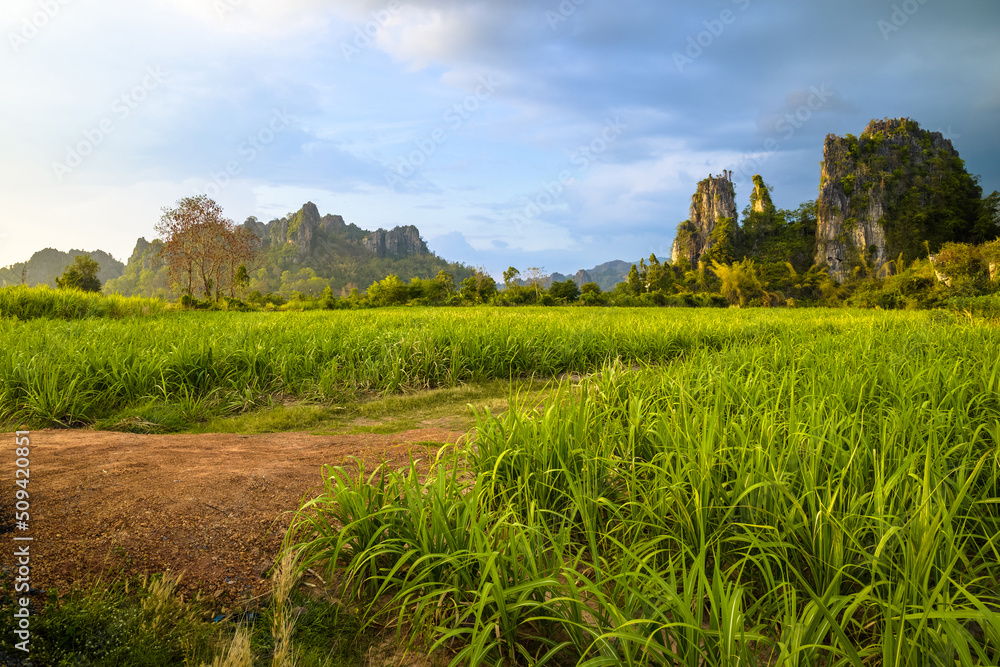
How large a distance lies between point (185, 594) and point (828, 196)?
2901 inches

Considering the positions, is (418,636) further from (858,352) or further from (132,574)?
(858,352)

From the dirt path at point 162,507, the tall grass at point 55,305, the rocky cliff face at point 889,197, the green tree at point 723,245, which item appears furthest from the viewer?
the green tree at point 723,245

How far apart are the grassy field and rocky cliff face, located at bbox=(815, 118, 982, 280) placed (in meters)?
63.9

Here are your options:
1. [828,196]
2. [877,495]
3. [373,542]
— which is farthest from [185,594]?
[828,196]

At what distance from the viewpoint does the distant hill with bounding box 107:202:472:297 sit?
7075 cm

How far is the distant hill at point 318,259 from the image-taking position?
232 ft

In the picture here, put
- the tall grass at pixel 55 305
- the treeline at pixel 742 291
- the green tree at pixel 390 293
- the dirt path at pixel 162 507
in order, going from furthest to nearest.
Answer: the green tree at pixel 390 293 < the treeline at pixel 742 291 < the tall grass at pixel 55 305 < the dirt path at pixel 162 507

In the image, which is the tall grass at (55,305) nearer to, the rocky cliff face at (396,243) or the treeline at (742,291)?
the treeline at (742,291)

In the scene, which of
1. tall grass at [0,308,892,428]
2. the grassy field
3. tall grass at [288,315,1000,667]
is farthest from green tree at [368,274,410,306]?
tall grass at [288,315,1000,667]

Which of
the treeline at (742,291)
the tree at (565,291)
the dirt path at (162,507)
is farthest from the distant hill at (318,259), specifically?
the dirt path at (162,507)

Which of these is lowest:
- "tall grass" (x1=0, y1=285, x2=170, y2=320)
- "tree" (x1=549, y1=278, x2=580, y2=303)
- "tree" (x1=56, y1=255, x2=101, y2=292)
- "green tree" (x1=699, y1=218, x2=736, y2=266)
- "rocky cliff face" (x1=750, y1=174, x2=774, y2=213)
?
"tall grass" (x1=0, y1=285, x2=170, y2=320)

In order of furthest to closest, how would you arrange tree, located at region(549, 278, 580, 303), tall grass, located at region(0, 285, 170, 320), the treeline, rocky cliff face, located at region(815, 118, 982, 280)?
rocky cliff face, located at region(815, 118, 982, 280)
tree, located at region(549, 278, 580, 303)
the treeline
tall grass, located at region(0, 285, 170, 320)

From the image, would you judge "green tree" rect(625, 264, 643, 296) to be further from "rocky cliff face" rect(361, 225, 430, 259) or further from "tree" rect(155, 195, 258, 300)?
"rocky cliff face" rect(361, 225, 430, 259)

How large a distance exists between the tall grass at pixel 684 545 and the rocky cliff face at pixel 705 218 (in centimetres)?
8239
